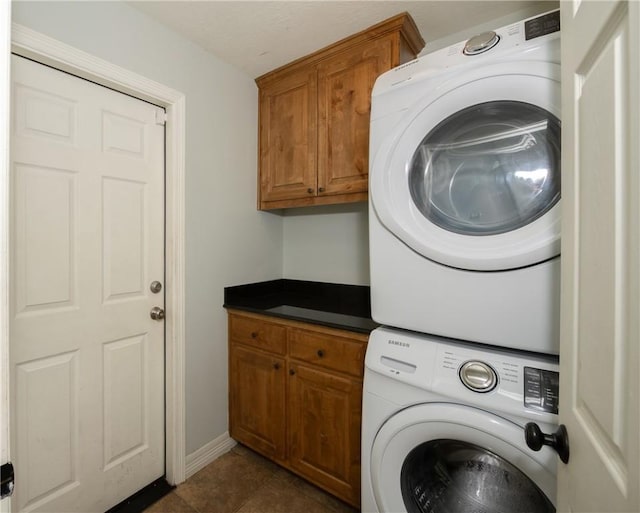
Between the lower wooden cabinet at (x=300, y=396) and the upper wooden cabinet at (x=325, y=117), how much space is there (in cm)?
76

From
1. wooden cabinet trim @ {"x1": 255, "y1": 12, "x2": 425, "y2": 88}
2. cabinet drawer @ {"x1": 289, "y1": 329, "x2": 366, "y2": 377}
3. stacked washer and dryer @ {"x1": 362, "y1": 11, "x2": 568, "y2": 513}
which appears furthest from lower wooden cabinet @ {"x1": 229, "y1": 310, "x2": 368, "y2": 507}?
wooden cabinet trim @ {"x1": 255, "y1": 12, "x2": 425, "y2": 88}

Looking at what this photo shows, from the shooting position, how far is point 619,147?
42 cm

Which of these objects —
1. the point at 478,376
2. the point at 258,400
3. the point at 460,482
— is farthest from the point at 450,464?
the point at 258,400

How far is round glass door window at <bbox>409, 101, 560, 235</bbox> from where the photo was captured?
0.82 metres

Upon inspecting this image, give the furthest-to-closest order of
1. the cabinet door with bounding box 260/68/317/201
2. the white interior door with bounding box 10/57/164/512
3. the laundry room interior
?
the cabinet door with bounding box 260/68/317/201, the white interior door with bounding box 10/57/164/512, the laundry room interior

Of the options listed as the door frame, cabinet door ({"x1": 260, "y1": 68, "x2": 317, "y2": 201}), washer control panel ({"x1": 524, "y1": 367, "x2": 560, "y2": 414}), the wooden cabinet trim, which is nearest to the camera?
washer control panel ({"x1": 524, "y1": 367, "x2": 560, "y2": 414})

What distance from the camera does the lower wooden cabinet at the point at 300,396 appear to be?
1.34 metres

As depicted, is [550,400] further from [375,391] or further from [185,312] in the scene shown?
[185,312]

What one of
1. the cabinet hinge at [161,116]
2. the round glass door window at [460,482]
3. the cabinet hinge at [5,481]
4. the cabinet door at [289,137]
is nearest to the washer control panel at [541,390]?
the round glass door window at [460,482]

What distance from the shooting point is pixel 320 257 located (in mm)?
2111

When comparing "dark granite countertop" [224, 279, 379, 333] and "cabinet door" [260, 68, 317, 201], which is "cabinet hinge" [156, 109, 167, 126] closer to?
"cabinet door" [260, 68, 317, 201]

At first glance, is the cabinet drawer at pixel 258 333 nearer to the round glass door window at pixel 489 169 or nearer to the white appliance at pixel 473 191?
the white appliance at pixel 473 191

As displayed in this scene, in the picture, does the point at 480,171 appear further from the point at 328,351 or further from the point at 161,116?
the point at 161,116

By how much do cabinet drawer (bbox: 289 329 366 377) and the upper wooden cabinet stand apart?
739 millimetres
